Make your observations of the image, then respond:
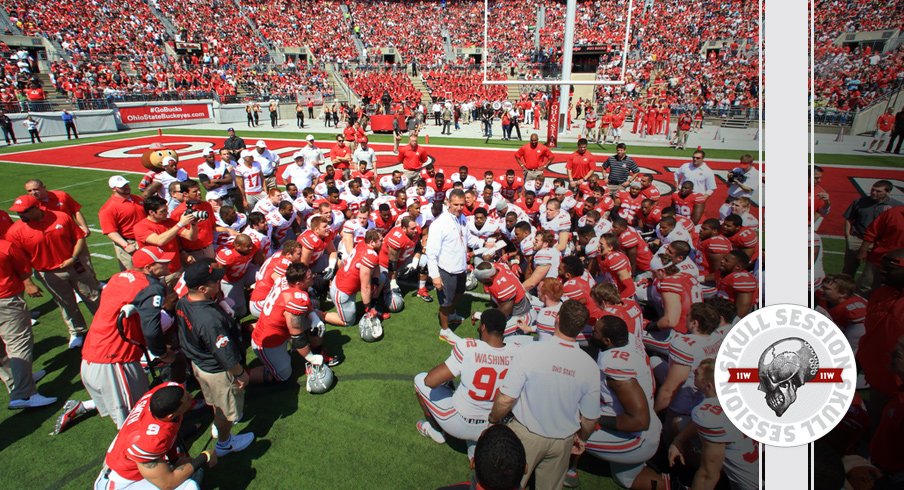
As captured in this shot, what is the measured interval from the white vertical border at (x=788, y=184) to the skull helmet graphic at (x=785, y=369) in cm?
19

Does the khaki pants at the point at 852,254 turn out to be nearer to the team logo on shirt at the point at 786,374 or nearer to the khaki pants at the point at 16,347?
the team logo on shirt at the point at 786,374

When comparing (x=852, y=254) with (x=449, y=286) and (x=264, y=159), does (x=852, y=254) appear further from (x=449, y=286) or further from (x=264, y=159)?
(x=264, y=159)

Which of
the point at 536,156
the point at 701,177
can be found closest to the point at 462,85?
the point at 536,156

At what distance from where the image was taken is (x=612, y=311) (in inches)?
161

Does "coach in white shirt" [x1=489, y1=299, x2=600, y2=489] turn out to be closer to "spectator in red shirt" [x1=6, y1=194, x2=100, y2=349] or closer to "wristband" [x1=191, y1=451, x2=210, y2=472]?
"wristband" [x1=191, y1=451, x2=210, y2=472]

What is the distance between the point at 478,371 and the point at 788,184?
2479 millimetres

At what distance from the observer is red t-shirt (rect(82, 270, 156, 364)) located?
3.67 m

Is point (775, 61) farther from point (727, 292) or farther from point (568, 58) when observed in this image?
point (568, 58)

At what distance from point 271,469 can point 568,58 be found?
65.2 ft

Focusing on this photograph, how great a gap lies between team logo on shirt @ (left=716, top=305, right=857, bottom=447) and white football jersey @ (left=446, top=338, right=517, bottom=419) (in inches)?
74.7

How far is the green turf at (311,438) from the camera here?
12.0ft

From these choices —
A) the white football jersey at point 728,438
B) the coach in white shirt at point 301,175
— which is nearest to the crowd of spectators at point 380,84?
the coach in white shirt at point 301,175

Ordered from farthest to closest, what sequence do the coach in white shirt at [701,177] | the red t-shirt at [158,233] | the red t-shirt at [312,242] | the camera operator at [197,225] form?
the coach in white shirt at [701,177] < the red t-shirt at [312,242] < the camera operator at [197,225] < the red t-shirt at [158,233]

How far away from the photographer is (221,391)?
371cm
